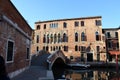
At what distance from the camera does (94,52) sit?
29.5m

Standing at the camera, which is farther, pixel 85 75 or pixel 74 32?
pixel 74 32

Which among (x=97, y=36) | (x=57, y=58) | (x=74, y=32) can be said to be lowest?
(x=57, y=58)

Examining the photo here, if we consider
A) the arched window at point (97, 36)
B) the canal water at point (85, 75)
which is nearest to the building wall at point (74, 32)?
the arched window at point (97, 36)

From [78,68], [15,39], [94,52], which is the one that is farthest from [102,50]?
[15,39]

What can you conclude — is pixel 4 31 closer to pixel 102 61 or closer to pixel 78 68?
pixel 78 68

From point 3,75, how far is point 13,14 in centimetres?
793

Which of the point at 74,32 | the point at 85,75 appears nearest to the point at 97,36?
the point at 74,32

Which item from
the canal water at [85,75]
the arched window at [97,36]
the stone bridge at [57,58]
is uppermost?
the arched window at [97,36]

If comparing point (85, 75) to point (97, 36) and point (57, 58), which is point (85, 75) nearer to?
point (57, 58)

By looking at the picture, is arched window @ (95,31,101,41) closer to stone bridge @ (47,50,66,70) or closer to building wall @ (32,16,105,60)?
building wall @ (32,16,105,60)

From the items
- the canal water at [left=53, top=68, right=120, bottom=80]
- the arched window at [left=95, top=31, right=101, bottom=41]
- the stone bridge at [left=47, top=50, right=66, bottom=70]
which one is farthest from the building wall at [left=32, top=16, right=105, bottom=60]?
the canal water at [left=53, top=68, right=120, bottom=80]

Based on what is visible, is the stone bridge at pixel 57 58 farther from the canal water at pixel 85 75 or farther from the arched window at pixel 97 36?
the arched window at pixel 97 36

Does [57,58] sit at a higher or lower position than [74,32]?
lower

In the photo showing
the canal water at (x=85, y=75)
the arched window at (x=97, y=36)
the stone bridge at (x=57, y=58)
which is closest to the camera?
the canal water at (x=85, y=75)
